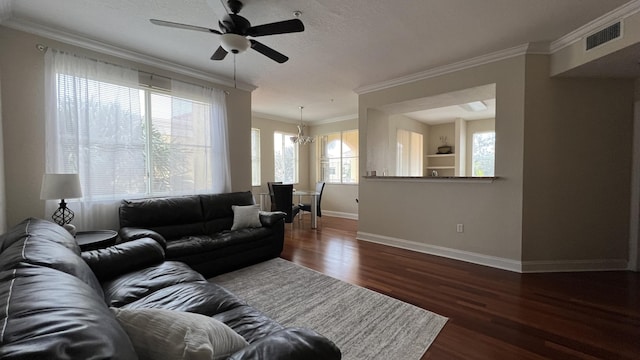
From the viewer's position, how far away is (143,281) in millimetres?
1874

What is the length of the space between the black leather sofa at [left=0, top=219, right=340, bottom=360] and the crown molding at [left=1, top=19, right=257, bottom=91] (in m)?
2.25

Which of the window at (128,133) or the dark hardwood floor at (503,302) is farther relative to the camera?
the window at (128,133)

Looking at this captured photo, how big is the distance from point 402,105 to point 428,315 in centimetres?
327

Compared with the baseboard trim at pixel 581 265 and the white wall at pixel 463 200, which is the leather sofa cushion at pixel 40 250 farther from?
the baseboard trim at pixel 581 265

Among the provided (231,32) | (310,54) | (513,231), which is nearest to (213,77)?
(310,54)

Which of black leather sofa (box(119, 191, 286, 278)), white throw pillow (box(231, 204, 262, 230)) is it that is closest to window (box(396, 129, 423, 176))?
white throw pillow (box(231, 204, 262, 230))

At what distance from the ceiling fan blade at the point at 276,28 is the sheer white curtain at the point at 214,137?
6.80 feet

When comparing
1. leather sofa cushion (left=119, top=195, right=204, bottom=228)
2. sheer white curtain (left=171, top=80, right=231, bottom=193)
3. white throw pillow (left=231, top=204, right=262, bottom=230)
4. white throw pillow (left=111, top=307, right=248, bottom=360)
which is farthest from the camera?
sheer white curtain (left=171, top=80, right=231, bottom=193)

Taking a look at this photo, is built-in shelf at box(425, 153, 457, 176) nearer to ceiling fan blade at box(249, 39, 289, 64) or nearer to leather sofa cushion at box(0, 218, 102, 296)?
ceiling fan blade at box(249, 39, 289, 64)

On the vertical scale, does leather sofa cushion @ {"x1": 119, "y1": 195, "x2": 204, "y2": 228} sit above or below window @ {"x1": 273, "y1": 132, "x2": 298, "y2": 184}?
below

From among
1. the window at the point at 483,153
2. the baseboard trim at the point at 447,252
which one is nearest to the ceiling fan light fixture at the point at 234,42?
the baseboard trim at the point at 447,252

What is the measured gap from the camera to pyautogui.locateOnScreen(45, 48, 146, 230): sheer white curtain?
9.04 ft

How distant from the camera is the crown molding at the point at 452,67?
3.20 metres

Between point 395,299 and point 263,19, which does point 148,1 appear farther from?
point 395,299
